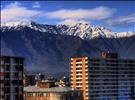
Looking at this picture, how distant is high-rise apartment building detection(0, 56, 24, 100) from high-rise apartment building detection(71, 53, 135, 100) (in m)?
72.8

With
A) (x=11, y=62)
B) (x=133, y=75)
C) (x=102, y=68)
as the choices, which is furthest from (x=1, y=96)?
(x=133, y=75)

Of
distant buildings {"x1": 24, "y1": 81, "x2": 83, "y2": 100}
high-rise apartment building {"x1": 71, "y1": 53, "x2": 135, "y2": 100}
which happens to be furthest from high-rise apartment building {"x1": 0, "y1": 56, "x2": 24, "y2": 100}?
high-rise apartment building {"x1": 71, "y1": 53, "x2": 135, "y2": 100}

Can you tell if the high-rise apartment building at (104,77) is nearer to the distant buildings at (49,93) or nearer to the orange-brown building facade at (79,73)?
the orange-brown building facade at (79,73)

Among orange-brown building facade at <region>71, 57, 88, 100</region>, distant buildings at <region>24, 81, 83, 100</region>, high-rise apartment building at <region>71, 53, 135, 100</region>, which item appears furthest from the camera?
high-rise apartment building at <region>71, 53, 135, 100</region>

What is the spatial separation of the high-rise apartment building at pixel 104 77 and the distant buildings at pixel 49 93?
28464mm

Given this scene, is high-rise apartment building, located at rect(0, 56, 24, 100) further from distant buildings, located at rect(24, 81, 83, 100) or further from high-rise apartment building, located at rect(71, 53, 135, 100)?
high-rise apartment building, located at rect(71, 53, 135, 100)

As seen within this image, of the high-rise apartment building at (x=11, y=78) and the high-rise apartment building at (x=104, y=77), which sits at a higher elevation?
the high-rise apartment building at (x=104, y=77)

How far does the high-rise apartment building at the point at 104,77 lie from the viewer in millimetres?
138750

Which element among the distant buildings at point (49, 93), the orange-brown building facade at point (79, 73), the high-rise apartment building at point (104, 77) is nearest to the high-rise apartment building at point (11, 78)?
the distant buildings at point (49, 93)

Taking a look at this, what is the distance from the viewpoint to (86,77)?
138750 millimetres

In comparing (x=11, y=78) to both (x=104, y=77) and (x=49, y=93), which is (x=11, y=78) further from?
(x=104, y=77)

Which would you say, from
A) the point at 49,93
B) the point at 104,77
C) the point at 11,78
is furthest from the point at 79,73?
the point at 11,78

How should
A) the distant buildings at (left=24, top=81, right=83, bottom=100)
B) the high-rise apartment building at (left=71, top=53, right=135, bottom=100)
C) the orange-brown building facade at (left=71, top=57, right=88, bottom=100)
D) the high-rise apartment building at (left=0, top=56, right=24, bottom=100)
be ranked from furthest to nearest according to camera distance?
1. the high-rise apartment building at (left=71, top=53, right=135, bottom=100)
2. the orange-brown building facade at (left=71, top=57, right=88, bottom=100)
3. the distant buildings at (left=24, top=81, right=83, bottom=100)
4. the high-rise apartment building at (left=0, top=56, right=24, bottom=100)

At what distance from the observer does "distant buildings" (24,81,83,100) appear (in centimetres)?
10238
